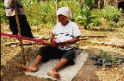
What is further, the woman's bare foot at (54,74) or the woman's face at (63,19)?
the woman's face at (63,19)

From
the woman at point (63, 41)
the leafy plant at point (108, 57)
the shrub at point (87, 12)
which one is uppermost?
the shrub at point (87, 12)

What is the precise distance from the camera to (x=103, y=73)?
245 centimetres

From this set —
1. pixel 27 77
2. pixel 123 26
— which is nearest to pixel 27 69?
pixel 27 77

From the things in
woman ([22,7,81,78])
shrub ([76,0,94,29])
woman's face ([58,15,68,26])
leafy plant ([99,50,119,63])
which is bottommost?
leafy plant ([99,50,119,63])

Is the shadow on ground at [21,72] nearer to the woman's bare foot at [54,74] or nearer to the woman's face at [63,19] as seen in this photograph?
the woman's bare foot at [54,74]

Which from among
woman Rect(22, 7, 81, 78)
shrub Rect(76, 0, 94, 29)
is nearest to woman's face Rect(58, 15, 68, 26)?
woman Rect(22, 7, 81, 78)

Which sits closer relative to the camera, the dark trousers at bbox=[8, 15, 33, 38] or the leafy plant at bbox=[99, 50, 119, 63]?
the leafy plant at bbox=[99, 50, 119, 63]

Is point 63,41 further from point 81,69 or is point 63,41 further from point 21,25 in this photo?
point 21,25

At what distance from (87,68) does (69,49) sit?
59 centimetres

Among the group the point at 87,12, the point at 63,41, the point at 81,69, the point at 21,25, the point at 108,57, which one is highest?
the point at 87,12

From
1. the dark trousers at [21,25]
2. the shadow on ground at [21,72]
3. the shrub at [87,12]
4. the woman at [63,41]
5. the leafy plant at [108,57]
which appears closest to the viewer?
the shadow on ground at [21,72]

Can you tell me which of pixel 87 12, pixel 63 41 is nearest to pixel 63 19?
pixel 63 41

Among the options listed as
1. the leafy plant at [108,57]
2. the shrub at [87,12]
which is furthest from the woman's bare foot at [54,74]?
the shrub at [87,12]

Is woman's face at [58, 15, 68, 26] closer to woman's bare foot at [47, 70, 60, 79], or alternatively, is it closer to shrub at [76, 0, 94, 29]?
woman's bare foot at [47, 70, 60, 79]
